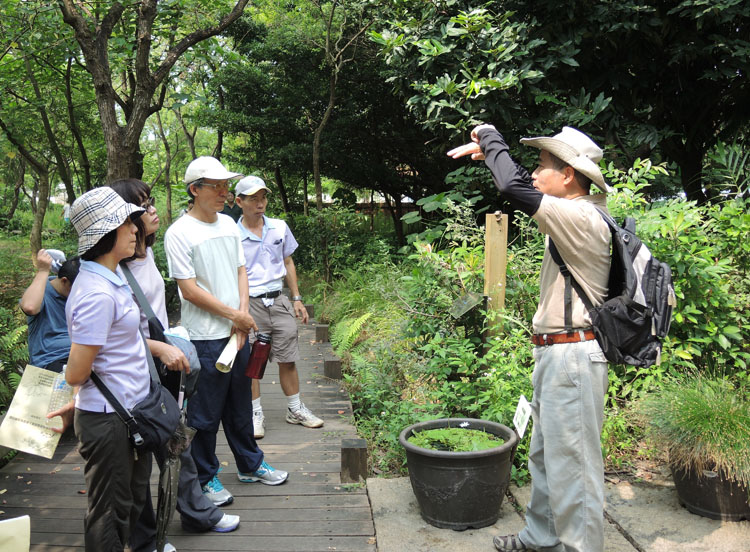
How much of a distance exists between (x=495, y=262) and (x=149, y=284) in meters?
2.49

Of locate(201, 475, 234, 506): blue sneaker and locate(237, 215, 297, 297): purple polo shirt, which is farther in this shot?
locate(237, 215, 297, 297): purple polo shirt

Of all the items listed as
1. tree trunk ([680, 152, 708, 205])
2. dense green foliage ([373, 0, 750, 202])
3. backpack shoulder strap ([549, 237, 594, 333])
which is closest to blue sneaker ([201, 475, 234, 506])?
backpack shoulder strap ([549, 237, 594, 333])

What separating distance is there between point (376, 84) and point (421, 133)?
60.5 inches

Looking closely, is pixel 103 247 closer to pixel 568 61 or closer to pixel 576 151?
pixel 576 151

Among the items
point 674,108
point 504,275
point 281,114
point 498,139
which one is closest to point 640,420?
point 504,275

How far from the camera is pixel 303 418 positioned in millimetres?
5594

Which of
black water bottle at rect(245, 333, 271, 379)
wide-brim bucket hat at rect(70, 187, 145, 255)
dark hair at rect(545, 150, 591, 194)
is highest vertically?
dark hair at rect(545, 150, 591, 194)

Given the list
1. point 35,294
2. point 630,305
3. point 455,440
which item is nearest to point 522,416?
point 455,440

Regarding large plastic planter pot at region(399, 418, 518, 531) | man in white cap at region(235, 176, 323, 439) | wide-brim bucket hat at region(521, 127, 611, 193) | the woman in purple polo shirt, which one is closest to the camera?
the woman in purple polo shirt

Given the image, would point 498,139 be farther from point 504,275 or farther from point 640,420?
point 640,420

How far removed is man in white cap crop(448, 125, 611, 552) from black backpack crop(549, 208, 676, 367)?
5 centimetres

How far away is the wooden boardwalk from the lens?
3641 millimetres

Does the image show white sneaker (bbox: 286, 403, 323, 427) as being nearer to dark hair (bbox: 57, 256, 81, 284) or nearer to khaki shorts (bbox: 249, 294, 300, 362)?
khaki shorts (bbox: 249, 294, 300, 362)

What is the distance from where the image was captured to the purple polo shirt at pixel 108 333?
2631 millimetres
